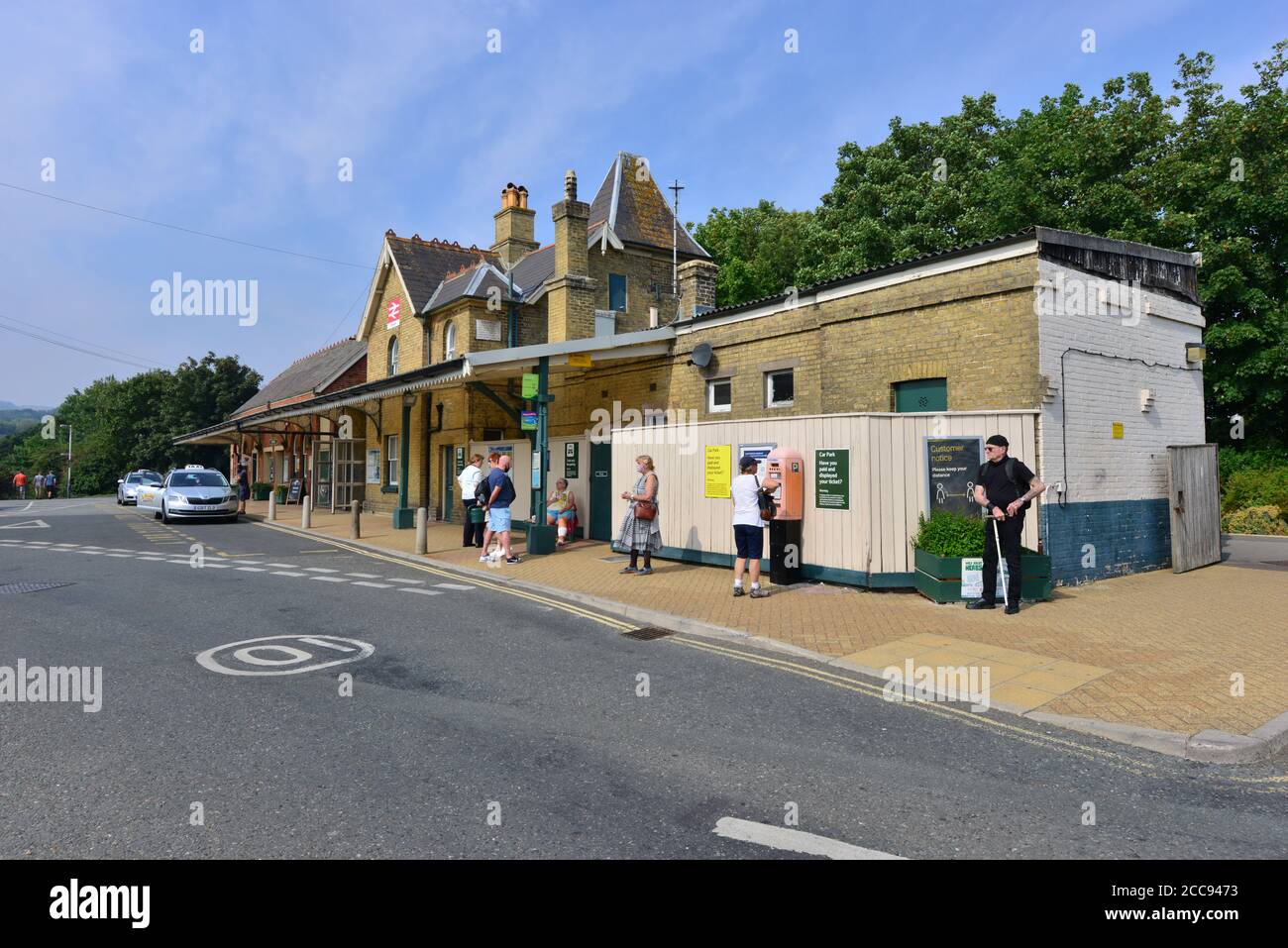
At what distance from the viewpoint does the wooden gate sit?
11625mm

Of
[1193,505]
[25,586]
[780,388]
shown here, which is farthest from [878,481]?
[25,586]

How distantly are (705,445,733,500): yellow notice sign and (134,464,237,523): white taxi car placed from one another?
1615 centimetres

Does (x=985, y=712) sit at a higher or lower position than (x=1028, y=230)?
lower

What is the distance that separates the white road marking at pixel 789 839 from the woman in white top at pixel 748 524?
18.7 feet

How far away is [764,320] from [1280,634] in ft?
29.3

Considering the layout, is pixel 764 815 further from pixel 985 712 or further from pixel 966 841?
pixel 985 712

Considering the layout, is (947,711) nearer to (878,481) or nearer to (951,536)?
(951,536)

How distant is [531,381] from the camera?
14547mm

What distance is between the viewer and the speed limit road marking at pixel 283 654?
609 centimetres

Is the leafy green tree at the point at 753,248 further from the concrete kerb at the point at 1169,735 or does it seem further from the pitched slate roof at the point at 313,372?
the concrete kerb at the point at 1169,735

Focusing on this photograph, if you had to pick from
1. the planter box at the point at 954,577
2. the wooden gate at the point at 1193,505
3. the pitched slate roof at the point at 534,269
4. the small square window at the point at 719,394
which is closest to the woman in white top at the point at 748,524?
the planter box at the point at 954,577

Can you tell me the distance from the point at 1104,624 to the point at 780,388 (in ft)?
24.0

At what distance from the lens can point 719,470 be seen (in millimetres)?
11797
